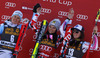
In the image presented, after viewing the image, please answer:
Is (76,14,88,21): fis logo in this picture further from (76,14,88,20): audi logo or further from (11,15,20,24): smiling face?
(11,15,20,24): smiling face

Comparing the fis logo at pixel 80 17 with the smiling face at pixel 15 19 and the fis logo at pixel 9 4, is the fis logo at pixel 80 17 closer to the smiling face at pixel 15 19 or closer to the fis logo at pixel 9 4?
the smiling face at pixel 15 19

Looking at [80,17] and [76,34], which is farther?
[80,17]

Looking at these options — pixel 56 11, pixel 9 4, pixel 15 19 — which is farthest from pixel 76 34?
pixel 9 4

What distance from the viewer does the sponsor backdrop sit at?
258 centimetres

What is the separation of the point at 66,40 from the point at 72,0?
853 mm

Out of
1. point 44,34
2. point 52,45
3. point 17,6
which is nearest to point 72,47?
point 52,45

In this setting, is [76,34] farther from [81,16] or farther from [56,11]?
[56,11]

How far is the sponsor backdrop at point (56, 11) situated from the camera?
2.58m

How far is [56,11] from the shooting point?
105 inches

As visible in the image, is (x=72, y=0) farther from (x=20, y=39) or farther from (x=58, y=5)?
(x=20, y=39)

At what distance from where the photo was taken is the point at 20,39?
90.4 inches

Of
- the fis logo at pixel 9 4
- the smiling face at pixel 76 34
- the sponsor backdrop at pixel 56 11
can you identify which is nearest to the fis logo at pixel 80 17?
the sponsor backdrop at pixel 56 11

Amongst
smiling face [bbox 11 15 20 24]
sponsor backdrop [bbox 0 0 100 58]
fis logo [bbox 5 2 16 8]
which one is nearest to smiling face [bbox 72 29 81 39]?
sponsor backdrop [bbox 0 0 100 58]

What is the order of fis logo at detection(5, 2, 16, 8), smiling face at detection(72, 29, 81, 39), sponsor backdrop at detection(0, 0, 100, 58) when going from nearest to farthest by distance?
smiling face at detection(72, 29, 81, 39) < sponsor backdrop at detection(0, 0, 100, 58) < fis logo at detection(5, 2, 16, 8)
